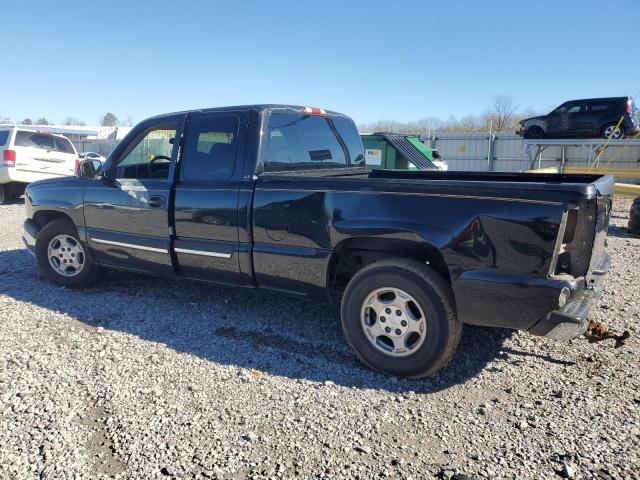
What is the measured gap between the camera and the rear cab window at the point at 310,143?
4.35 meters

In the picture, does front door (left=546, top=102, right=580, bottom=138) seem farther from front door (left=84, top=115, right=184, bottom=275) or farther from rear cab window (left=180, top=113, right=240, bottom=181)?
rear cab window (left=180, top=113, right=240, bottom=181)

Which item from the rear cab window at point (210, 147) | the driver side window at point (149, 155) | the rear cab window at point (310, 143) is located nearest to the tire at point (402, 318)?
the rear cab window at point (310, 143)

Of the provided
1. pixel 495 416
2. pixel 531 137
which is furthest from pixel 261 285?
pixel 531 137

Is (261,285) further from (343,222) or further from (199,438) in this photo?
(199,438)

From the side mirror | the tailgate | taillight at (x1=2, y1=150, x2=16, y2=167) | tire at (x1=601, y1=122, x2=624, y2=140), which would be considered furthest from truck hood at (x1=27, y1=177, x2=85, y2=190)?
tire at (x1=601, y1=122, x2=624, y2=140)

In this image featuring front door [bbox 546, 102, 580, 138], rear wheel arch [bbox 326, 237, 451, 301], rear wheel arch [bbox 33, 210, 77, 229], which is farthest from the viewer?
front door [bbox 546, 102, 580, 138]

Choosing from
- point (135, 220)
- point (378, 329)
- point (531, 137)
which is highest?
point (531, 137)

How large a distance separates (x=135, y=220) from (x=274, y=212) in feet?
5.41

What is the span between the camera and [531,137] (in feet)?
69.4

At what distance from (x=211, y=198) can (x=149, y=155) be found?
1520 millimetres

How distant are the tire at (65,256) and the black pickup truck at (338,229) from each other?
2cm

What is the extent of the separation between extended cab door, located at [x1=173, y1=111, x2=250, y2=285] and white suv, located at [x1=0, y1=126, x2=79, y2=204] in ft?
30.9

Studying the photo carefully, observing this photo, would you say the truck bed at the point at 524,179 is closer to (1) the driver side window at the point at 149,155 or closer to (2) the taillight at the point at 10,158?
(1) the driver side window at the point at 149,155

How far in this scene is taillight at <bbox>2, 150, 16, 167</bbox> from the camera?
12.2 m
